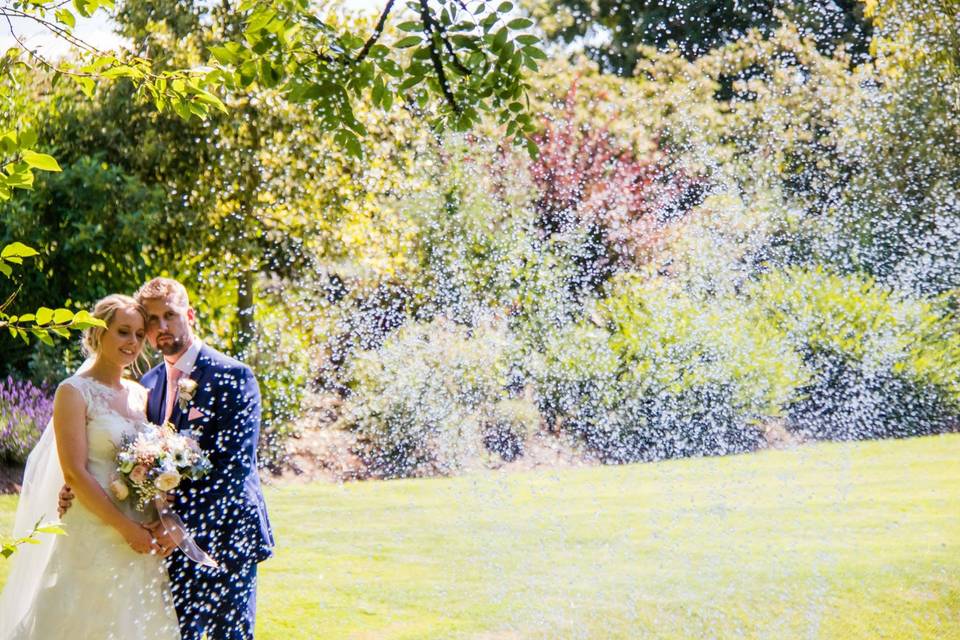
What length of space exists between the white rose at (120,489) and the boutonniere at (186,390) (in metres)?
0.28

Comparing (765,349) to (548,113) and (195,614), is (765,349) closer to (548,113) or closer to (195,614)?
(548,113)

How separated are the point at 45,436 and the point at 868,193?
29.1 ft

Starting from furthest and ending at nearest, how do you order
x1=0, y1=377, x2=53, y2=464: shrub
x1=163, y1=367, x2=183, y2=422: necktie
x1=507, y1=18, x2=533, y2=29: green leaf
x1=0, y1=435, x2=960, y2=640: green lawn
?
x1=0, y1=377, x2=53, y2=464: shrub < x1=0, y1=435, x2=960, y2=640: green lawn < x1=163, y1=367, x2=183, y2=422: necktie < x1=507, y1=18, x2=533, y2=29: green leaf

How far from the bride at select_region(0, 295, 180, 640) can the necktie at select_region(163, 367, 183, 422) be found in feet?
0.34

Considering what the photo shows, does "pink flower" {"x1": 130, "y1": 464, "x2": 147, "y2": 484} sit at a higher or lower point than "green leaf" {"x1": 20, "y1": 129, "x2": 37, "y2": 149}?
lower

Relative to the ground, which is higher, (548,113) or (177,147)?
(548,113)

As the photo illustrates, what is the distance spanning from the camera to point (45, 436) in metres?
3.47

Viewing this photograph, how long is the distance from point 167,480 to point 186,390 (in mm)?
285

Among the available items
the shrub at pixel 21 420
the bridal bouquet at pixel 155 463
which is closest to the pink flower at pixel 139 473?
the bridal bouquet at pixel 155 463

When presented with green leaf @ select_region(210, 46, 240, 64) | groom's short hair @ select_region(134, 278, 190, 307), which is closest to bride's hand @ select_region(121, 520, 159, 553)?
groom's short hair @ select_region(134, 278, 190, 307)

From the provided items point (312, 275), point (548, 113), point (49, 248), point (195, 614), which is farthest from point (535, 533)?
point (548, 113)

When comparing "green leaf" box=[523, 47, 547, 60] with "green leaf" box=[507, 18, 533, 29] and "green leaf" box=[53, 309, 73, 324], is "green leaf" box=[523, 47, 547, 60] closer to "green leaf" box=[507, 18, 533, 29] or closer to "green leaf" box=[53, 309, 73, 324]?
"green leaf" box=[507, 18, 533, 29]

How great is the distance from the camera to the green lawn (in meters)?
4.83

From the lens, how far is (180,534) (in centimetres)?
313
